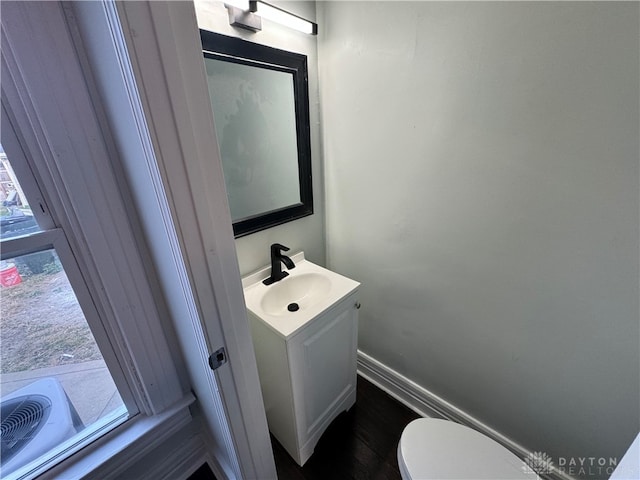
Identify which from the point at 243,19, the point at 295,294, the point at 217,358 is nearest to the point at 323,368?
the point at 295,294

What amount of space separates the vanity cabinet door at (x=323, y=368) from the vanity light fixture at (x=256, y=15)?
45.8 inches

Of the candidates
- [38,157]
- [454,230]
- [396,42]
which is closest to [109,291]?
[38,157]

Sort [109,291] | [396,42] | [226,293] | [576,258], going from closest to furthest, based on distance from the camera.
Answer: [226,293]
[109,291]
[576,258]
[396,42]

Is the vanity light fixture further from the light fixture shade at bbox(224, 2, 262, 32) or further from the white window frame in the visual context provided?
the white window frame

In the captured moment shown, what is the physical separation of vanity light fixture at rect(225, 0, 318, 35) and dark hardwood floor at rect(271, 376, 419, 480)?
1.89 m

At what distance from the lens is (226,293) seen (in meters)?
0.58

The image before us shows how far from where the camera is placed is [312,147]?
1337mm

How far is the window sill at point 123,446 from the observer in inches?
27.6

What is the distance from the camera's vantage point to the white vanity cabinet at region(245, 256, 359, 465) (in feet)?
3.17

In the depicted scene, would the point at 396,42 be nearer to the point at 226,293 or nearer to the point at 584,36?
Answer: the point at 584,36

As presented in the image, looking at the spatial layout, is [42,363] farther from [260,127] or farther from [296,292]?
[260,127]

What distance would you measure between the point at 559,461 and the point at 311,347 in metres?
1.12

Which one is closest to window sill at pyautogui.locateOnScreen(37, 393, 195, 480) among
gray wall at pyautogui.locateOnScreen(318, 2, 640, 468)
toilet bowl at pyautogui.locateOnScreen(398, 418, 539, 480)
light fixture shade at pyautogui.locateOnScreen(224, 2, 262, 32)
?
toilet bowl at pyautogui.locateOnScreen(398, 418, 539, 480)

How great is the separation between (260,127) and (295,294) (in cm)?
82
